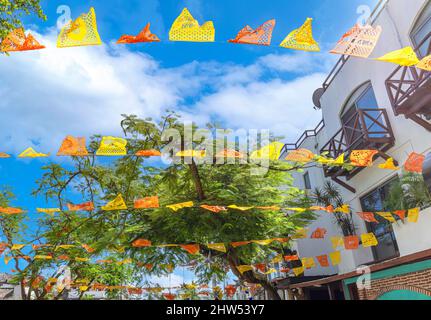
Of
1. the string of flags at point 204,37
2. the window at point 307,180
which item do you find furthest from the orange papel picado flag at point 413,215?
the window at point 307,180

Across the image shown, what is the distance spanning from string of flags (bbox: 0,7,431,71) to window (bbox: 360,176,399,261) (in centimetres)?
578

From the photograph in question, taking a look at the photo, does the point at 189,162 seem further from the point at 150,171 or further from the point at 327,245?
the point at 327,245

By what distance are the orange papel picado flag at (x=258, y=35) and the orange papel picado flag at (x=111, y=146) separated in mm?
3165

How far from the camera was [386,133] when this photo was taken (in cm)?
1035

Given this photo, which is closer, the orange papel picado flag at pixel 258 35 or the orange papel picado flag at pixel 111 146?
the orange papel picado flag at pixel 258 35

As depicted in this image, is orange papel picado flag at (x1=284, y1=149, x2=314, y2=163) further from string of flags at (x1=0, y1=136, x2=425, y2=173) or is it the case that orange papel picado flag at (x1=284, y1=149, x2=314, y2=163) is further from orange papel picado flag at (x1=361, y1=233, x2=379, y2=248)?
orange papel picado flag at (x1=361, y1=233, x2=379, y2=248)

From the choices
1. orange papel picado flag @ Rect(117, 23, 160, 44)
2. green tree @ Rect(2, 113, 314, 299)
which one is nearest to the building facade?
green tree @ Rect(2, 113, 314, 299)

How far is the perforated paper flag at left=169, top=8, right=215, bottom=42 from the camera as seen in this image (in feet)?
17.7

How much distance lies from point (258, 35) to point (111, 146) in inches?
144

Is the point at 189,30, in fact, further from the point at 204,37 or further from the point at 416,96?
the point at 416,96

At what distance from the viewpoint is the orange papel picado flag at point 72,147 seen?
6.76 meters

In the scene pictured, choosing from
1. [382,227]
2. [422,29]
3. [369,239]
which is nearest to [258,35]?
[422,29]

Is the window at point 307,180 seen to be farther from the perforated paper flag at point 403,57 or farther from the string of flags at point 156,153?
the perforated paper flag at point 403,57

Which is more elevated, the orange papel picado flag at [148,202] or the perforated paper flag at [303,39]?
the perforated paper flag at [303,39]
